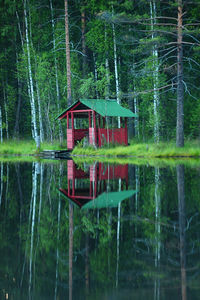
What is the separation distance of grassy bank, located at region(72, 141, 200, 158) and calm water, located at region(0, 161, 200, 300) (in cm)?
1478

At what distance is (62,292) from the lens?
184 inches

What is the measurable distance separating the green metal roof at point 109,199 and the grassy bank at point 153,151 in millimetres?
15355

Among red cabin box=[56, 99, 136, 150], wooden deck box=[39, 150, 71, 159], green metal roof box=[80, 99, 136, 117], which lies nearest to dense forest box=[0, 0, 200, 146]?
green metal roof box=[80, 99, 136, 117]

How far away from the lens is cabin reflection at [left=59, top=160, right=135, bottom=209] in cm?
1066

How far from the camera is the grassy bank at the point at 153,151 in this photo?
27375mm

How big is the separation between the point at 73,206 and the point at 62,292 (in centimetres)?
545

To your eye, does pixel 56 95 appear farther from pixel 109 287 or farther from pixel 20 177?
pixel 109 287

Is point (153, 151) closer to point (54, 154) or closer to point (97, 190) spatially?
point (54, 154)

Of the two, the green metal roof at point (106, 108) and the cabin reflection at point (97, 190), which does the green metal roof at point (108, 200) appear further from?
the green metal roof at point (106, 108)

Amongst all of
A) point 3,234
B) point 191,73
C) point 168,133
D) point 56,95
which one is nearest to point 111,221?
point 3,234

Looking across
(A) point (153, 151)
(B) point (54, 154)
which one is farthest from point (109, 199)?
(B) point (54, 154)

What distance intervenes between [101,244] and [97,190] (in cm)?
621

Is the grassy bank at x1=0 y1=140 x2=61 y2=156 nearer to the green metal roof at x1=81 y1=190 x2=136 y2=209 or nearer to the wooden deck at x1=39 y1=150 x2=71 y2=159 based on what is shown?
the wooden deck at x1=39 y1=150 x2=71 y2=159

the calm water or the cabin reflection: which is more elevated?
the cabin reflection
